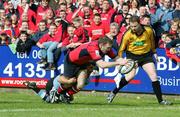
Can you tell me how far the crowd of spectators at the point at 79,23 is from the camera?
17.5m

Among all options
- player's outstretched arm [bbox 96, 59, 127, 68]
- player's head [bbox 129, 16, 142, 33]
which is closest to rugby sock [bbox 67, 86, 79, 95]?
player's outstretched arm [bbox 96, 59, 127, 68]

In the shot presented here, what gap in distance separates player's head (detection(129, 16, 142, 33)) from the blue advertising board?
2202mm

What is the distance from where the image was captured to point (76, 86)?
13.9 meters

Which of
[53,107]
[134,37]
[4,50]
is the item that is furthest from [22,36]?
[53,107]

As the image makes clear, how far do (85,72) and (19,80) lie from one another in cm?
519

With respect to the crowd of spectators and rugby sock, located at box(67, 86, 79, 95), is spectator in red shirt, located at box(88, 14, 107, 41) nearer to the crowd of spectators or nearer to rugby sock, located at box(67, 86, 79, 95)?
the crowd of spectators

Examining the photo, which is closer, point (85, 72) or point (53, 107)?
point (53, 107)

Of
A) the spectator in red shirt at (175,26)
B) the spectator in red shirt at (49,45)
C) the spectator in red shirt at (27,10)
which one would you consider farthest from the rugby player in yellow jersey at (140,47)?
the spectator in red shirt at (27,10)

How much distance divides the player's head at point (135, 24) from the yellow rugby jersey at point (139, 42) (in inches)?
7.5

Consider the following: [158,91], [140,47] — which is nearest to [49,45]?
[140,47]

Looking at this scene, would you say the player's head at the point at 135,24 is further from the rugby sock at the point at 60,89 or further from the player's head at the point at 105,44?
the rugby sock at the point at 60,89

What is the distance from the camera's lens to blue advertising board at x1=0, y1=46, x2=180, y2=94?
16.6 m

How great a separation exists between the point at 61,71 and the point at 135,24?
13.9 ft

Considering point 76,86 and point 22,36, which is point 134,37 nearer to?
point 76,86
